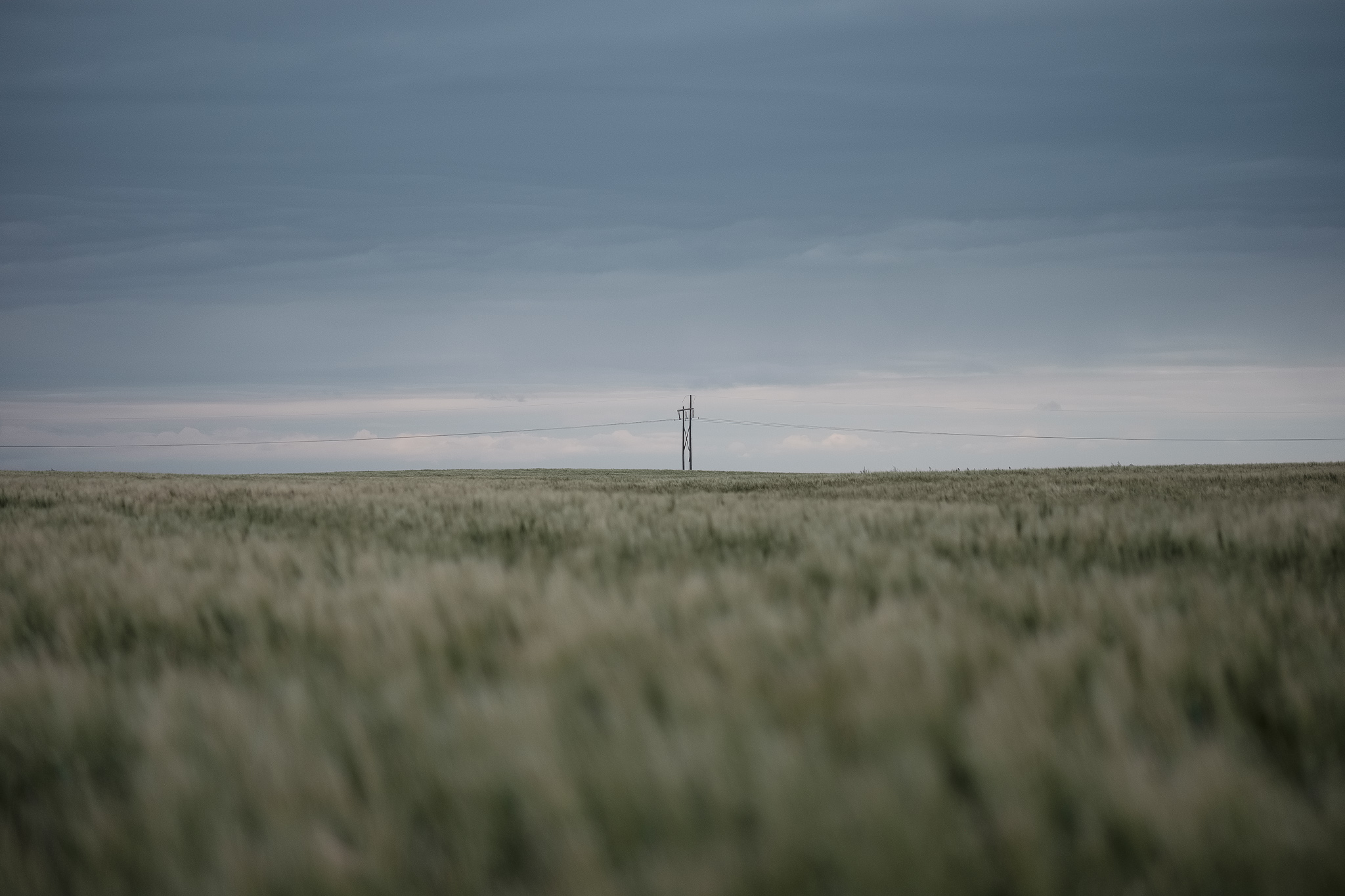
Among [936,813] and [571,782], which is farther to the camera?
[571,782]

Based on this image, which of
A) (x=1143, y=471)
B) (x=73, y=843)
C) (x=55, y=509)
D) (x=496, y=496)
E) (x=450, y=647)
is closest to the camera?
(x=73, y=843)

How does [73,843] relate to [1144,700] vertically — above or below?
below

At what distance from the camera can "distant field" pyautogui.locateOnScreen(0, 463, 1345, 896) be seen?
1126 mm

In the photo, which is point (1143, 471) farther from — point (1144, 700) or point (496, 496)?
point (1144, 700)

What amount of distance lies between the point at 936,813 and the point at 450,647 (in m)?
1.56

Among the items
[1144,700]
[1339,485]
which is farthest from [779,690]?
[1339,485]

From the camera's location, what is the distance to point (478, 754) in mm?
1458

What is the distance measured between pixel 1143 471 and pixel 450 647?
22.4 meters

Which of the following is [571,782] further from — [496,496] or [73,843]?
[496,496]

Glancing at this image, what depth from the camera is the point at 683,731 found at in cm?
147

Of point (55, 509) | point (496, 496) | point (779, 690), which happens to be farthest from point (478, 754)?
point (55, 509)

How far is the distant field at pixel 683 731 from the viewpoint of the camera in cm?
113

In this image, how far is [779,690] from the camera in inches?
66.3

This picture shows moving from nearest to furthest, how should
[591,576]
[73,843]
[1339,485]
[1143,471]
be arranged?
1. [73,843]
2. [591,576]
3. [1339,485]
4. [1143,471]
